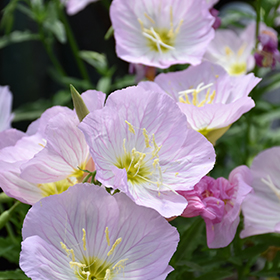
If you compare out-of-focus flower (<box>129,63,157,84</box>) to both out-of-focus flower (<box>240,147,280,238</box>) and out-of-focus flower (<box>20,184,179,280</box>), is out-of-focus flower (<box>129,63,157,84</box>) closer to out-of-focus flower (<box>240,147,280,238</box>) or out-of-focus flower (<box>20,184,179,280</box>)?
out-of-focus flower (<box>240,147,280,238</box>)

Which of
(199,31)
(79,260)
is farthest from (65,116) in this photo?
(199,31)

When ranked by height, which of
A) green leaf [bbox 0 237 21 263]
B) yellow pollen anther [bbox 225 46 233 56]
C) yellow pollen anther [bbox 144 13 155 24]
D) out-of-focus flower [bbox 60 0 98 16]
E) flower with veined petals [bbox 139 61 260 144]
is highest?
yellow pollen anther [bbox 144 13 155 24]

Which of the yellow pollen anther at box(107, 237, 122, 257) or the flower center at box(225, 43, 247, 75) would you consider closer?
the yellow pollen anther at box(107, 237, 122, 257)

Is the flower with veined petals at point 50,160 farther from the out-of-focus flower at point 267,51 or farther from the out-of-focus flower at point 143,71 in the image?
the out-of-focus flower at point 267,51

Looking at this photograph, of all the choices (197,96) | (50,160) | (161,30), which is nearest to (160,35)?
(161,30)

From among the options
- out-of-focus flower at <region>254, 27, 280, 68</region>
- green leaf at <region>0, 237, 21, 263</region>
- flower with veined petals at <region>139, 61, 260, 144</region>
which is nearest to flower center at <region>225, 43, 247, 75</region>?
out-of-focus flower at <region>254, 27, 280, 68</region>

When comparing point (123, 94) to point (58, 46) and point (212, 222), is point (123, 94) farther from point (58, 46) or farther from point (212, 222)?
point (58, 46)
